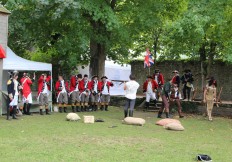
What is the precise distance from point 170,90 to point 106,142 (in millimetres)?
7804

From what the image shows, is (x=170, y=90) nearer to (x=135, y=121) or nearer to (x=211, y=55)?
(x=135, y=121)

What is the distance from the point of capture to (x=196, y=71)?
106ft

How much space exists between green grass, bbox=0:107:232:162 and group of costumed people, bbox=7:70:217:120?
1.75 m

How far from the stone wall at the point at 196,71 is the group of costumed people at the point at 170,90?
14.2ft

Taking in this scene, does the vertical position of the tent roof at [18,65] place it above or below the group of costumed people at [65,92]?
above

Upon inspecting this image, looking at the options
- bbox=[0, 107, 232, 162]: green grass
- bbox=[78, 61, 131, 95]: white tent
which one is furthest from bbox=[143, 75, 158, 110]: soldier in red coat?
bbox=[78, 61, 131, 95]: white tent

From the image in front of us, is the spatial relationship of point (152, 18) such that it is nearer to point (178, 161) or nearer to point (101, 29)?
point (101, 29)

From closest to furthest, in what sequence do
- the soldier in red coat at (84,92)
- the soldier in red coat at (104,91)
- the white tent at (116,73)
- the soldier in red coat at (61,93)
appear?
the soldier in red coat at (61,93), the soldier in red coat at (84,92), the soldier in red coat at (104,91), the white tent at (116,73)

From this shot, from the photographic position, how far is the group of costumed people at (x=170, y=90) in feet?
60.5

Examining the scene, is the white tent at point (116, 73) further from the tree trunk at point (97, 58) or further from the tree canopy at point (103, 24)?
the tree trunk at point (97, 58)

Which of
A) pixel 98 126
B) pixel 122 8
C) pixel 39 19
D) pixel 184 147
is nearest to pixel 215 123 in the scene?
pixel 98 126

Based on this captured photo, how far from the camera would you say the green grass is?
9.45 metres

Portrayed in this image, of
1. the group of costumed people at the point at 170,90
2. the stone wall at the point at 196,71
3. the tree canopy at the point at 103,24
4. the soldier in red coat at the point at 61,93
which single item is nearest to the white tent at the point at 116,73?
the stone wall at the point at 196,71

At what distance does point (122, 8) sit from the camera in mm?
Answer: 22422
